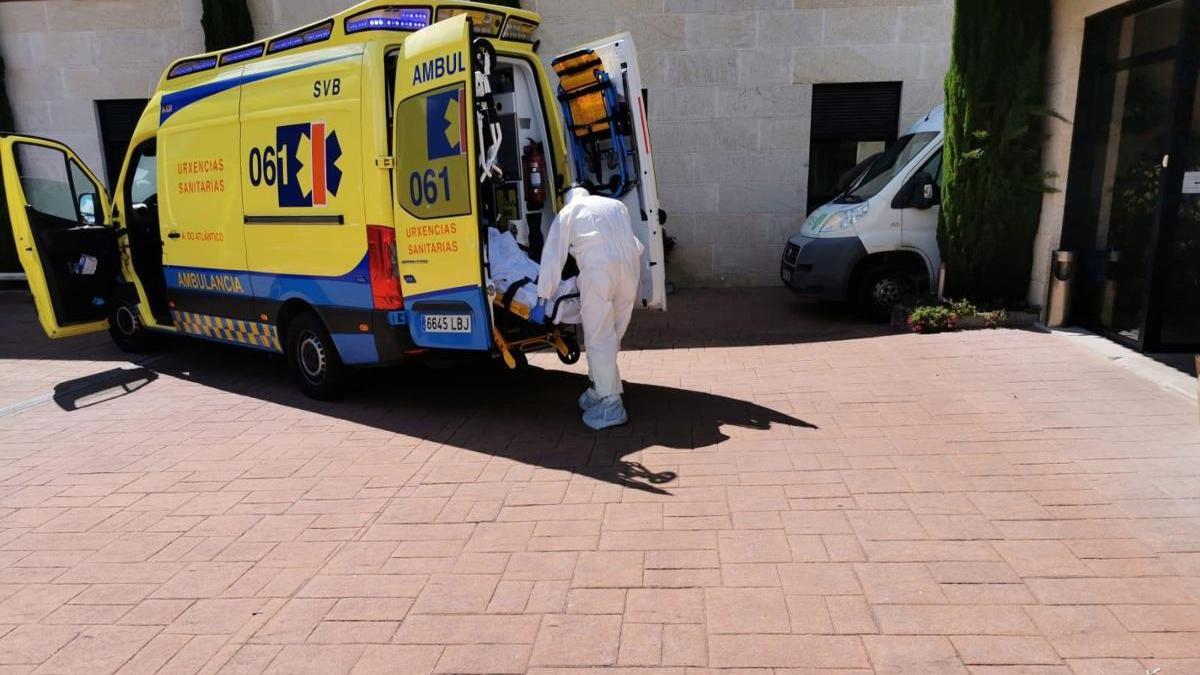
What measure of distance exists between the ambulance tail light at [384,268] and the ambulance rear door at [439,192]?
55mm

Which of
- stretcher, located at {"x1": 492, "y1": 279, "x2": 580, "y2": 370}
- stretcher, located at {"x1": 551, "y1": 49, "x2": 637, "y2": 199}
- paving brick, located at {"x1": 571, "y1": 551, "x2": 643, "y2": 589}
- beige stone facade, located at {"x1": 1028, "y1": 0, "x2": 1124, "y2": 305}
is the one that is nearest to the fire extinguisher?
stretcher, located at {"x1": 551, "y1": 49, "x2": 637, "y2": 199}

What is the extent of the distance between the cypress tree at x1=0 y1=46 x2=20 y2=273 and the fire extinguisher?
987 cm

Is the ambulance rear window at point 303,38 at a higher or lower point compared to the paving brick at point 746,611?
higher

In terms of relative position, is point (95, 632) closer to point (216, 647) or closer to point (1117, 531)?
point (216, 647)

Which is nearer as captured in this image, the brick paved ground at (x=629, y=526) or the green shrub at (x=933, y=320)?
the brick paved ground at (x=629, y=526)

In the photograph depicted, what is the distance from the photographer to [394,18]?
17.5 feet

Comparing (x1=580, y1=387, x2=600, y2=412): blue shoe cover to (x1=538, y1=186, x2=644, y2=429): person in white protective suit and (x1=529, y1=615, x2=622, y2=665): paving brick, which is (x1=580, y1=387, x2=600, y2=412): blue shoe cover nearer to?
(x1=538, y1=186, x2=644, y2=429): person in white protective suit

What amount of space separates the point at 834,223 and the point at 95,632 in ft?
24.5

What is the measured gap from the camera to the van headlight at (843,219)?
838cm

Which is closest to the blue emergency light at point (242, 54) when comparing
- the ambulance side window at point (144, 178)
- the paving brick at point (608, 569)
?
the ambulance side window at point (144, 178)

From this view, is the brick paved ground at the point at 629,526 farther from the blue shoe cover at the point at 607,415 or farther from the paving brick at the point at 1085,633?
the blue shoe cover at the point at 607,415

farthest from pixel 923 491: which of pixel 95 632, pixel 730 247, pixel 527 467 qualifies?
pixel 730 247

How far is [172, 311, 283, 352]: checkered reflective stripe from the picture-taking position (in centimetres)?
648

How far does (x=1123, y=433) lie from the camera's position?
15.5 feet
